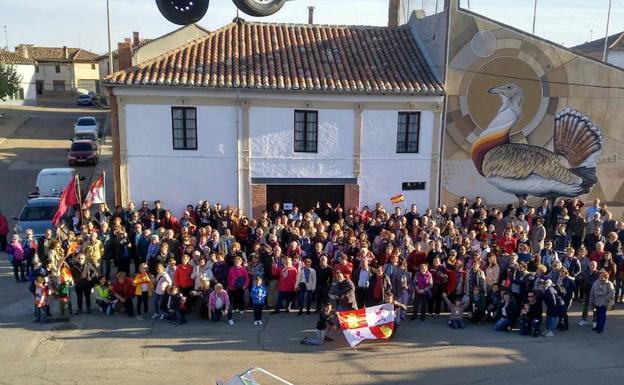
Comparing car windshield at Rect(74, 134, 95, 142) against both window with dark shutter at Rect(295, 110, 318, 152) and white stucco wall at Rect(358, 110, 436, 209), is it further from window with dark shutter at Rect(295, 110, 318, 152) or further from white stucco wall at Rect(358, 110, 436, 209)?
white stucco wall at Rect(358, 110, 436, 209)

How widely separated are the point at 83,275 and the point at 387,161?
422 inches

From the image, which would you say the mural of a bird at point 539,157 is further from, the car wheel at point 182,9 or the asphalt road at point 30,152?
the asphalt road at point 30,152

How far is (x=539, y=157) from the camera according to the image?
65.9 ft

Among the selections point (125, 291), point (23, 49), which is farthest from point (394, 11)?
point (23, 49)

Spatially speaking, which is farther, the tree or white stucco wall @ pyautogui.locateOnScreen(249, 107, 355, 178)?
the tree

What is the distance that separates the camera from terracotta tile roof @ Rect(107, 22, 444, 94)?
18.2 meters

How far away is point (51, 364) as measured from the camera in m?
10.5

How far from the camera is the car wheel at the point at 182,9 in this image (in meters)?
8.27

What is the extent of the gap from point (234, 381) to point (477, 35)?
15513 millimetres

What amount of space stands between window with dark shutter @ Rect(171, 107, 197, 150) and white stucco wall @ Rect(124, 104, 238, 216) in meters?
0.16

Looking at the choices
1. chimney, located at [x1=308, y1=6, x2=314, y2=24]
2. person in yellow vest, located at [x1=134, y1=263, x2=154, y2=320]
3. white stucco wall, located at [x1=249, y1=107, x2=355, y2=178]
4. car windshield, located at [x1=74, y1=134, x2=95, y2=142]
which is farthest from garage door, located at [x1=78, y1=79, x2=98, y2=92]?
person in yellow vest, located at [x1=134, y1=263, x2=154, y2=320]

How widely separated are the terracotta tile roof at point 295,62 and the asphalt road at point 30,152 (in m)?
8.58

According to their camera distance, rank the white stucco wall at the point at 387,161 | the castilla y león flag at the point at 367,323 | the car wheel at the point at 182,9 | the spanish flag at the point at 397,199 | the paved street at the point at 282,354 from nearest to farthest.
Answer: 1. the car wheel at the point at 182,9
2. the paved street at the point at 282,354
3. the castilla y león flag at the point at 367,323
4. the spanish flag at the point at 397,199
5. the white stucco wall at the point at 387,161

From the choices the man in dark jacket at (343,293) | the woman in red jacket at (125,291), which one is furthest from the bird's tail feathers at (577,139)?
the woman in red jacket at (125,291)
